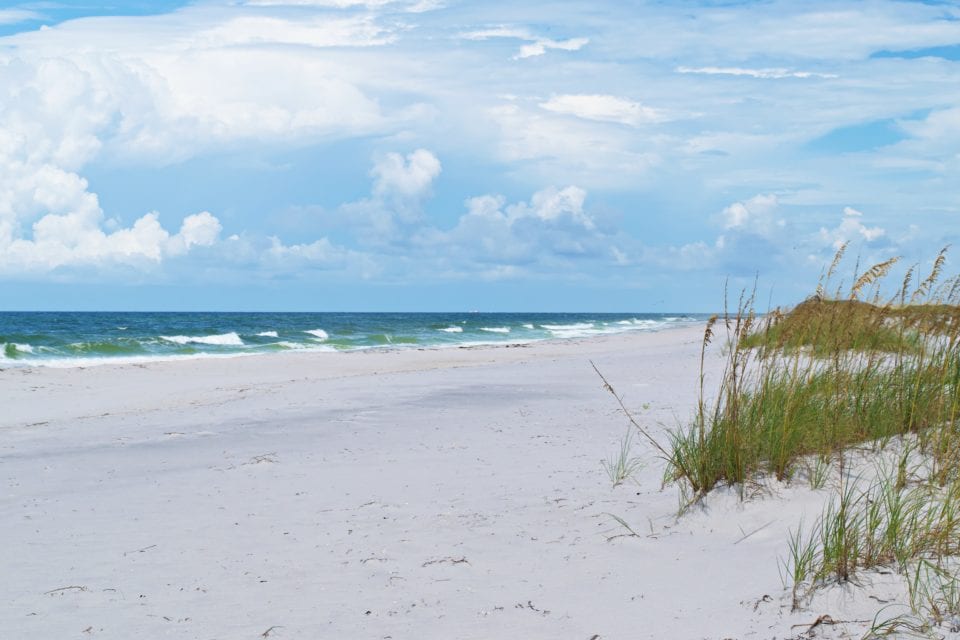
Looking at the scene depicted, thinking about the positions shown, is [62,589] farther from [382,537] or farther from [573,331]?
[573,331]

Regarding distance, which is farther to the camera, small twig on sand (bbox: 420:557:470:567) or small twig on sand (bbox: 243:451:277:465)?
small twig on sand (bbox: 243:451:277:465)

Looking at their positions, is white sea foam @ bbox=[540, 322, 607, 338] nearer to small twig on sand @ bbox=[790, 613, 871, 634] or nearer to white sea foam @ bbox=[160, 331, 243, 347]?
white sea foam @ bbox=[160, 331, 243, 347]

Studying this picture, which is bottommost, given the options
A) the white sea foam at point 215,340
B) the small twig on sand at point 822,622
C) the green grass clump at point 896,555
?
the white sea foam at point 215,340

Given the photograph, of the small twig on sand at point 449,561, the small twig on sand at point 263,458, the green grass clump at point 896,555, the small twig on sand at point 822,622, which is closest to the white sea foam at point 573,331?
the small twig on sand at point 263,458

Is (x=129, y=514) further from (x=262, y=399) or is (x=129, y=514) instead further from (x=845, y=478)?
(x=262, y=399)

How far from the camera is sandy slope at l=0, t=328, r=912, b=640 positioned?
11.6 ft

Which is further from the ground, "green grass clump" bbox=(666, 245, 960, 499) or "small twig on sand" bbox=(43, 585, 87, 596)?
"green grass clump" bbox=(666, 245, 960, 499)

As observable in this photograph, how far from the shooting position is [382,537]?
464 cm

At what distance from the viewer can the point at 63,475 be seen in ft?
23.1

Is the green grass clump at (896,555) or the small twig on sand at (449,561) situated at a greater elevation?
the green grass clump at (896,555)

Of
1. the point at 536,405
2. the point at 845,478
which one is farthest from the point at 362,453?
the point at 845,478

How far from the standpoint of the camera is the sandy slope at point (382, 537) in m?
3.52

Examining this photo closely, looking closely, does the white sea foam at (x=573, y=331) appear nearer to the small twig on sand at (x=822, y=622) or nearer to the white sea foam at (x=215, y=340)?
the white sea foam at (x=215, y=340)

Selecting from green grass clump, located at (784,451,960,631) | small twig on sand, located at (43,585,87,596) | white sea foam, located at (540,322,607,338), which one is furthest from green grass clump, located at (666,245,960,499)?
white sea foam, located at (540,322,607,338)
